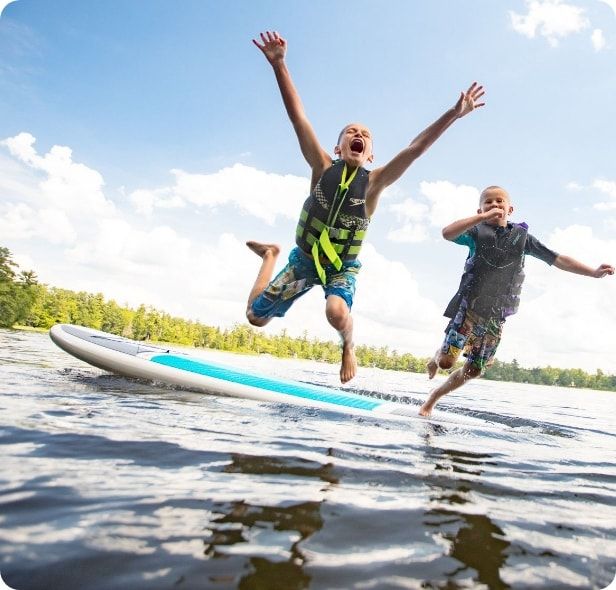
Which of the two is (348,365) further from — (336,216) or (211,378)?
(211,378)

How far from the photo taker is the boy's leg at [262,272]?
501 centimetres

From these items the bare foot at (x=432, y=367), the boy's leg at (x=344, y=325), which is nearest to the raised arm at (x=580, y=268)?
the bare foot at (x=432, y=367)

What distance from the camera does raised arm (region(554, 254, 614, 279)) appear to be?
4.95m

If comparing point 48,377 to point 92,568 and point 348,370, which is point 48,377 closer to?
point 348,370

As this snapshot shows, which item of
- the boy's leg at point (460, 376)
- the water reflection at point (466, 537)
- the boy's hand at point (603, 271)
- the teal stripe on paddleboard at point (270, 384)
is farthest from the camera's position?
the teal stripe on paddleboard at point (270, 384)

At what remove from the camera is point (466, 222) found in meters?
4.37

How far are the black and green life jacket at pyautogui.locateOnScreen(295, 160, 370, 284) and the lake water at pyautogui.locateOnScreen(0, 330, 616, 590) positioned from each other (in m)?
1.64

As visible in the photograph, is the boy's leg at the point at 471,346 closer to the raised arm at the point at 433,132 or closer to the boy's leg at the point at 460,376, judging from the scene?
the boy's leg at the point at 460,376

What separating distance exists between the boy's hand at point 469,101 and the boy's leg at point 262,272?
2.25 m

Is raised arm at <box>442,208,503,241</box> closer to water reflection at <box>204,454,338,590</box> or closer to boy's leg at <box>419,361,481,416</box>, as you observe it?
boy's leg at <box>419,361,481,416</box>

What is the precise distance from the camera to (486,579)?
1522mm

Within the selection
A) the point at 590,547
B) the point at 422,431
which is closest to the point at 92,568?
the point at 590,547

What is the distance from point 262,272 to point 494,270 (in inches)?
95.2

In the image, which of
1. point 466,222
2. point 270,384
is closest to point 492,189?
point 466,222
